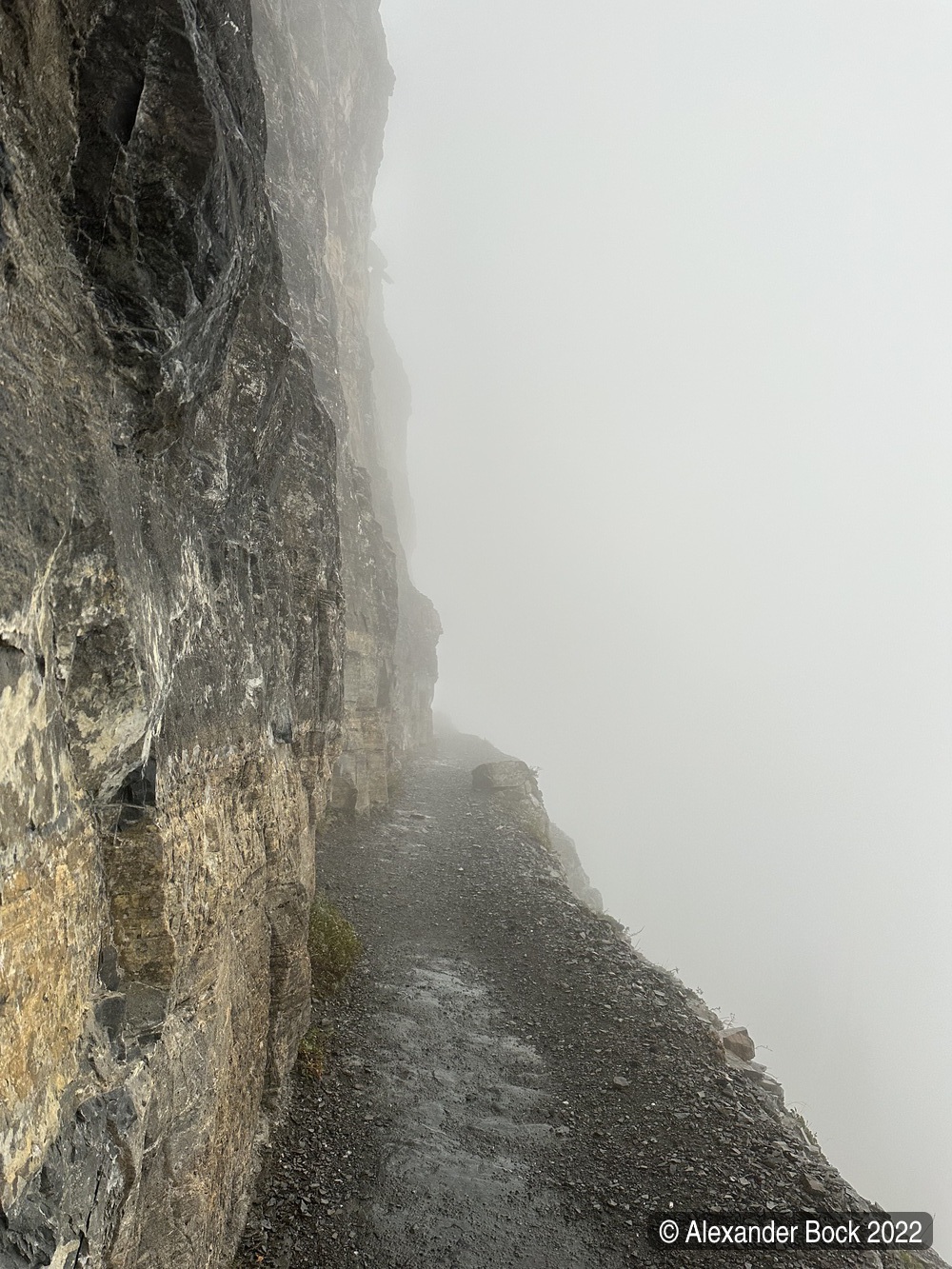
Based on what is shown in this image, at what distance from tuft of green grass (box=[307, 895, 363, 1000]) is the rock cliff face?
120 inches

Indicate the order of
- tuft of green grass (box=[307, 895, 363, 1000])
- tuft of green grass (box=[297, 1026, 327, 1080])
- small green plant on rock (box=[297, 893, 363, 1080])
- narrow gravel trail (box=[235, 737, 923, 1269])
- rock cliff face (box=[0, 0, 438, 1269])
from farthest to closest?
1. tuft of green grass (box=[307, 895, 363, 1000])
2. small green plant on rock (box=[297, 893, 363, 1080])
3. tuft of green grass (box=[297, 1026, 327, 1080])
4. narrow gravel trail (box=[235, 737, 923, 1269])
5. rock cliff face (box=[0, 0, 438, 1269])

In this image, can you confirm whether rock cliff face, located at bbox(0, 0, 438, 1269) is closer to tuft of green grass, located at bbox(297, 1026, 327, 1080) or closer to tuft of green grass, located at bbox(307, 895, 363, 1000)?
tuft of green grass, located at bbox(297, 1026, 327, 1080)

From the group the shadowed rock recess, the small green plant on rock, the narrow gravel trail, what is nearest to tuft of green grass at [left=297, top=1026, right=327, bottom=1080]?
the small green plant on rock

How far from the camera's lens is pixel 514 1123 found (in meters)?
10.4

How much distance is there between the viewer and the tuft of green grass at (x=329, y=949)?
13234mm

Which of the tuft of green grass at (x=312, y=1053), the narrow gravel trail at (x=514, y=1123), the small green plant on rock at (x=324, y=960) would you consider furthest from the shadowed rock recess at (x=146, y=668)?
the small green plant on rock at (x=324, y=960)

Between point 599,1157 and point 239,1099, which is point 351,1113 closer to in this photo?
point 239,1099

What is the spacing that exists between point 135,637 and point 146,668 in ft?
1.02

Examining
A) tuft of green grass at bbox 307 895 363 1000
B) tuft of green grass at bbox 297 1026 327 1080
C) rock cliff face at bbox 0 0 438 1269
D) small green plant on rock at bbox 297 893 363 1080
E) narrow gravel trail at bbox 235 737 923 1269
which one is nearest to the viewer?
rock cliff face at bbox 0 0 438 1269

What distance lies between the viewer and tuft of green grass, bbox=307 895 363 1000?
13.2 meters

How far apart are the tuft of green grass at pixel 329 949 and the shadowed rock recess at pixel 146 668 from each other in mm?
2210

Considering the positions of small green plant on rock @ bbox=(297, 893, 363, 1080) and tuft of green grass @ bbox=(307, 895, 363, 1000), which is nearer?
small green plant on rock @ bbox=(297, 893, 363, 1080)

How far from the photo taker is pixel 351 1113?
33.4 ft

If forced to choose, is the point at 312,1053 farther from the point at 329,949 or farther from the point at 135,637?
the point at 135,637
